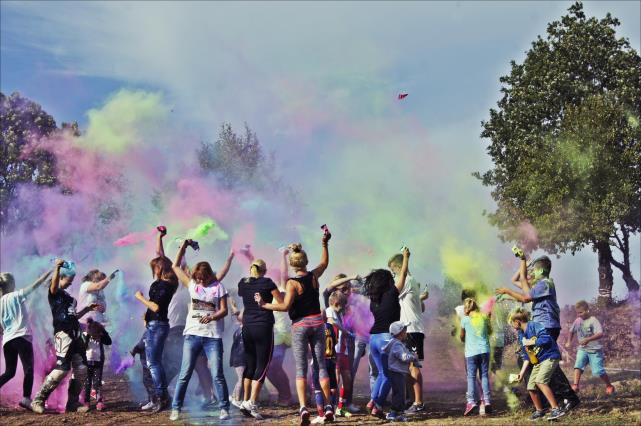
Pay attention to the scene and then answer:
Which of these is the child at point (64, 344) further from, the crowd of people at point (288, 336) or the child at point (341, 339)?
the child at point (341, 339)

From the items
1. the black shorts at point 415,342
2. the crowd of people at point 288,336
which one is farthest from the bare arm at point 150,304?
the black shorts at point 415,342

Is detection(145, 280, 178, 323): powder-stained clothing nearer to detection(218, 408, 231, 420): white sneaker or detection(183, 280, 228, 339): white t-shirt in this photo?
detection(183, 280, 228, 339): white t-shirt

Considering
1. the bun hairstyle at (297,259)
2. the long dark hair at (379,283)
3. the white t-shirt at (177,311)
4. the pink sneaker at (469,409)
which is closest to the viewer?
the bun hairstyle at (297,259)

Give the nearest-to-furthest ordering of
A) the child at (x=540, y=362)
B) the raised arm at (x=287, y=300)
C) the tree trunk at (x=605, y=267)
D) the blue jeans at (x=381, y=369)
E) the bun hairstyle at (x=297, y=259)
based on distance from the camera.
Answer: the raised arm at (x=287, y=300), the bun hairstyle at (x=297, y=259), the child at (x=540, y=362), the blue jeans at (x=381, y=369), the tree trunk at (x=605, y=267)

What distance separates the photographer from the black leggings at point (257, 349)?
29.9 feet

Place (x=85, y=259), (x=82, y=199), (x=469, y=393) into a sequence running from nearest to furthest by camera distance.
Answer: (x=469, y=393) < (x=85, y=259) < (x=82, y=199)

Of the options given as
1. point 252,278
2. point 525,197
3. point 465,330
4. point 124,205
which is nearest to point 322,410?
point 252,278

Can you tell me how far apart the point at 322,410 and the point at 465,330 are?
8.28 feet

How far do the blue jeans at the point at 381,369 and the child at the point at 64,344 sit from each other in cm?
403

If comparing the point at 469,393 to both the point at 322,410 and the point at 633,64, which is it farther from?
the point at 633,64

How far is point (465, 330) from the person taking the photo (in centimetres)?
1016

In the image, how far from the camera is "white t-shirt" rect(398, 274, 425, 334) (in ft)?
33.4

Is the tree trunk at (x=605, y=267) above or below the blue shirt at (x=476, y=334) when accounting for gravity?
above

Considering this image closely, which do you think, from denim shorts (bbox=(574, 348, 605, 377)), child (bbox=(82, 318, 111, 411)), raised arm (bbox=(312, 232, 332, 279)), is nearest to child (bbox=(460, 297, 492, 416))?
raised arm (bbox=(312, 232, 332, 279))
